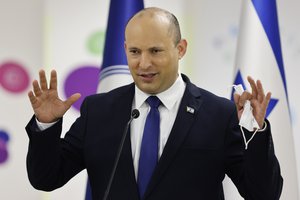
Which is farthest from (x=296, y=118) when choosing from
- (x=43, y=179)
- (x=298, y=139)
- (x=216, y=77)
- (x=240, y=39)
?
(x=43, y=179)

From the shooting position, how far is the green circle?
343 centimetres

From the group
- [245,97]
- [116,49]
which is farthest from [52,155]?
[116,49]

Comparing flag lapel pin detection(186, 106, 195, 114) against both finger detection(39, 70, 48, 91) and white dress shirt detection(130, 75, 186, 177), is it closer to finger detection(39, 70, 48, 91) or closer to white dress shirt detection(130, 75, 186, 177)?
white dress shirt detection(130, 75, 186, 177)

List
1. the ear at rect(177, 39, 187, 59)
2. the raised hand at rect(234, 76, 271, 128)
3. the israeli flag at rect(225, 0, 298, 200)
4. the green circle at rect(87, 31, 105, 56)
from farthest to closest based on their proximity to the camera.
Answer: the green circle at rect(87, 31, 105, 56) < the israeli flag at rect(225, 0, 298, 200) < the ear at rect(177, 39, 187, 59) < the raised hand at rect(234, 76, 271, 128)

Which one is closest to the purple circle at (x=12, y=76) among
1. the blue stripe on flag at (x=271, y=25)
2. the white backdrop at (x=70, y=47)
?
the white backdrop at (x=70, y=47)

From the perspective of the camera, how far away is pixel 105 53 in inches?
116

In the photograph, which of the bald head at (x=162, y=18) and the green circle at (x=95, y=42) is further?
the green circle at (x=95, y=42)

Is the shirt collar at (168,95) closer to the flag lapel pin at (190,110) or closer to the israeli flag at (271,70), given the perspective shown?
the flag lapel pin at (190,110)

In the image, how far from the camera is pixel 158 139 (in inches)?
70.6

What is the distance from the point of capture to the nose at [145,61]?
1.77 metres

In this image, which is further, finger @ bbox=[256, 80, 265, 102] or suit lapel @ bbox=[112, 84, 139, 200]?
suit lapel @ bbox=[112, 84, 139, 200]

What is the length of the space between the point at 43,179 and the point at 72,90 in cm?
170

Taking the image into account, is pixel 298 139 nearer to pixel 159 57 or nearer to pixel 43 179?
pixel 159 57

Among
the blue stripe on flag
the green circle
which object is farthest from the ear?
the green circle
